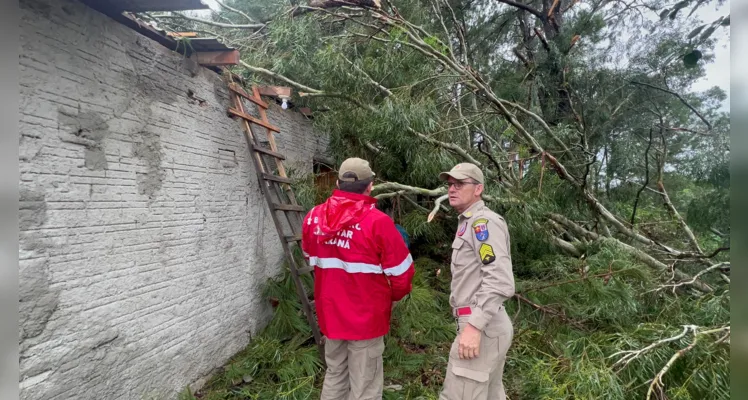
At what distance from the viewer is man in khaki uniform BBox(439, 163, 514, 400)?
1953 millimetres

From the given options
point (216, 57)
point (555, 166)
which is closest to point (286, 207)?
point (216, 57)

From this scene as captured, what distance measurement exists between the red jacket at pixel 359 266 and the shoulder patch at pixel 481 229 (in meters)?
0.48

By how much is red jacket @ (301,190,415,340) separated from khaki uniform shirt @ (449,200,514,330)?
0.34 metres

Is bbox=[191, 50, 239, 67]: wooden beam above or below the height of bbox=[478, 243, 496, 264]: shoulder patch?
above

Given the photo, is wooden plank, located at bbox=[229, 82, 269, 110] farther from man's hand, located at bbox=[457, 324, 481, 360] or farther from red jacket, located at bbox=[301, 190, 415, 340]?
man's hand, located at bbox=[457, 324, 481, 360]

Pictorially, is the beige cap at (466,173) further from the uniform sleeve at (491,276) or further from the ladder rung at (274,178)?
the ladder rung at (274,178)

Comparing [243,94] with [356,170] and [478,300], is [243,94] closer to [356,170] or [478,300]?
[356,170]

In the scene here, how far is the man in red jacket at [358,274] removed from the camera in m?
2.32

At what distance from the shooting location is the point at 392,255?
2309mm

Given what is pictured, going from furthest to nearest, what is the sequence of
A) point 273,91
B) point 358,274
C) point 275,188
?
point 273,91 → point 275,188 → point 358,274

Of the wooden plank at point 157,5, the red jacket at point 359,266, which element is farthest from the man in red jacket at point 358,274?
the wooden plank at point 157,5

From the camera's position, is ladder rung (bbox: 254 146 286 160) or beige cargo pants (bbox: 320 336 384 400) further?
ladder rung (bbox: 254 146 286 160)

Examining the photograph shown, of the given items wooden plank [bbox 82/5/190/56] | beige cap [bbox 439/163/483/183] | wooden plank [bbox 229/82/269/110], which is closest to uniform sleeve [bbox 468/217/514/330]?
beige cap [bbox 439/163/483/183]

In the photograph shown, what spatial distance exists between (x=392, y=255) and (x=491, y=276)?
60cm
